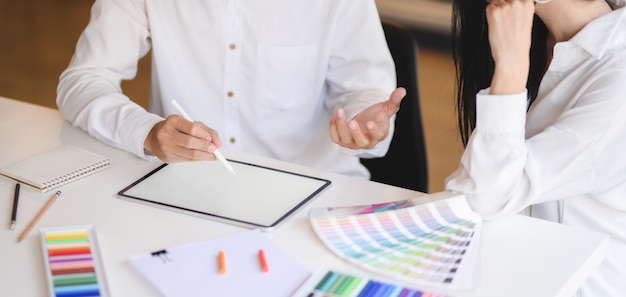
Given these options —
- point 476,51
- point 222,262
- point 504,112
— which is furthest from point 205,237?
point 476,51

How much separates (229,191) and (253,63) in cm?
49

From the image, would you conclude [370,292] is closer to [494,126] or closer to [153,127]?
[494,126]

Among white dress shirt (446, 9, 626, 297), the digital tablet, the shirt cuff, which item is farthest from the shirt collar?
the digital tablet

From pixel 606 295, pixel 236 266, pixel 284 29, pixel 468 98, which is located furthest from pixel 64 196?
pixel 606 295

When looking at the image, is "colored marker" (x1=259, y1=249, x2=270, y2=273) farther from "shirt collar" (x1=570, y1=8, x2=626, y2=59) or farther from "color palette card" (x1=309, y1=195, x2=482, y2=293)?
"shirt collar" (x1=570, y1=8, x2=626, y2=59)

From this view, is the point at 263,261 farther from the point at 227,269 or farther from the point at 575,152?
the point at 575,152

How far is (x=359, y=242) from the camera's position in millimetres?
1176

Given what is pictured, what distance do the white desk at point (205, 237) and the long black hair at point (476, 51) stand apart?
1.11ft

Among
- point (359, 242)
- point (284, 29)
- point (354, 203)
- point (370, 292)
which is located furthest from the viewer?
point (284, 29)

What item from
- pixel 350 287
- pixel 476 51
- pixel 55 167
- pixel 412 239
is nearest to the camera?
pixel 350 287

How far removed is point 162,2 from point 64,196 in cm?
58

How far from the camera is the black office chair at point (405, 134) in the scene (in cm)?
189

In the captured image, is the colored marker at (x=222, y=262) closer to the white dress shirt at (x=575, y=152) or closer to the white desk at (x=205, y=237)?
the white desk at (x=205, y=237)

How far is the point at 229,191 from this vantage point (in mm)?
1353
